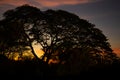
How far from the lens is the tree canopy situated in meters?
34.8

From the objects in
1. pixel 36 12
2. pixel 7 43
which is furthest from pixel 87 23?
pixel 7 43

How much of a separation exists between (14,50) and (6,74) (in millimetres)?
18349

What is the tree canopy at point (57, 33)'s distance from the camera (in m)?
34.8

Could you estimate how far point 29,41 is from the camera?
35.9 m

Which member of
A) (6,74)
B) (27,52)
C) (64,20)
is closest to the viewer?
(6,74)

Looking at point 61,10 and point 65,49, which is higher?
point 61,10

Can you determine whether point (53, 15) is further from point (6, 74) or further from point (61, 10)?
point (6, 74)

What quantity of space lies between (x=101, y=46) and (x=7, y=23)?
15.3 m

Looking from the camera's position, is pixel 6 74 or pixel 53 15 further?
pixel 53 15

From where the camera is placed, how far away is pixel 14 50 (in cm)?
3675

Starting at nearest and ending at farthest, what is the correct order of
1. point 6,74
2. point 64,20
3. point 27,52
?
point 6,74, point 64,20, point 27,52

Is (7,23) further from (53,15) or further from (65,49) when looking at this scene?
(65,49)

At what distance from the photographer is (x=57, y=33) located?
116ft

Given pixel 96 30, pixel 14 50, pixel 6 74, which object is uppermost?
pixel 96 30
